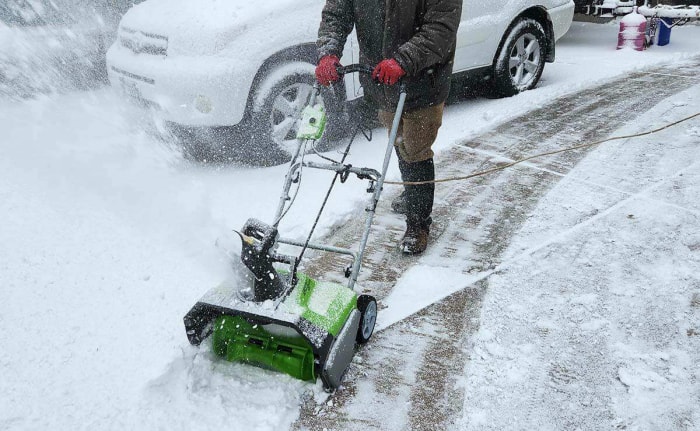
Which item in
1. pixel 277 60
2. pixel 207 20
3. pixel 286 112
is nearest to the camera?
pixel 207 20

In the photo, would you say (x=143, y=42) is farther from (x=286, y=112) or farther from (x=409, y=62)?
(x=409, y=62)

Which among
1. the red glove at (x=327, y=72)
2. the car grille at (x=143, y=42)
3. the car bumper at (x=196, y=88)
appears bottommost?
the car bumper at (x=196, y=88)

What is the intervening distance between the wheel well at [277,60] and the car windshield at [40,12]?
4.34 meters

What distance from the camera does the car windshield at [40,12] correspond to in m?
7.51

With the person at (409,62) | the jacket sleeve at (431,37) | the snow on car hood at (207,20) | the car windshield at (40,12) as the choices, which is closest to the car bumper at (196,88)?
the snow on car hood at (207,20)

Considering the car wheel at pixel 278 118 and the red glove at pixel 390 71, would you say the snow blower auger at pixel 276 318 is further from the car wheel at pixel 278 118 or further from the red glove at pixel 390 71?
the car wheel at pixel 278 118

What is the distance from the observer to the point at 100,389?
8.39 ft

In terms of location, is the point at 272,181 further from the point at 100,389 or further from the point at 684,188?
the point at 684,188

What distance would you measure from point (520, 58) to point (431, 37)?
4.05 meters

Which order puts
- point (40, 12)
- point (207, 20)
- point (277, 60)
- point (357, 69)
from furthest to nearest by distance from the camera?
point (40, 12) < point (277, 60) < point (207, 20) < point (357, 69)

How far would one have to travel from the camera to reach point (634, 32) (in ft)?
29.3

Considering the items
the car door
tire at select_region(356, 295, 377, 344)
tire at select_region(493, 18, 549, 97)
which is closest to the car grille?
the car door

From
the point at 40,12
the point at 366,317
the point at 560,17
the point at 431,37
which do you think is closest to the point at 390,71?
the point at 431,37

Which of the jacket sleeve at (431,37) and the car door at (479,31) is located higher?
the jacket sleeve at (431,37)
